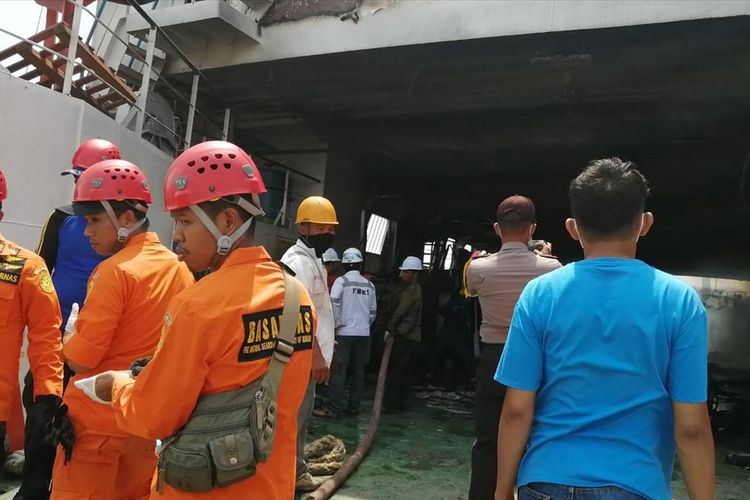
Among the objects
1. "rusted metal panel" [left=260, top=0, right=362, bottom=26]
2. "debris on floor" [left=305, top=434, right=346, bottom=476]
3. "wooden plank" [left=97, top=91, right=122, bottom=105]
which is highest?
"rusted metal panel" [left=260, top=0, right=362, bottom=26]

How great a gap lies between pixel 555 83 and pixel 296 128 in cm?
445

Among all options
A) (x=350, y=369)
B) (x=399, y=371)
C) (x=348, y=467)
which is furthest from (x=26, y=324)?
(x=399, y=371)

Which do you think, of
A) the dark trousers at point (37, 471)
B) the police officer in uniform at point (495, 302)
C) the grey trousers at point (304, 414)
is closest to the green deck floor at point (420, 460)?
the grey trousers at point (304, 414)

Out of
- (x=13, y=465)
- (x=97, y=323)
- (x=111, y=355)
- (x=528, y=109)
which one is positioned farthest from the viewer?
(x=528, y=109)

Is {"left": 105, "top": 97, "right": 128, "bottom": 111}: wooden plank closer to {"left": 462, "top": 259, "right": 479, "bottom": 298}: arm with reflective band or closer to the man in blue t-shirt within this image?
{"left": 462, "top": 259, "right": 479, "bottom": 298}: arm with reflective band

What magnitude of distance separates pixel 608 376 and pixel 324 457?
3.37 metres

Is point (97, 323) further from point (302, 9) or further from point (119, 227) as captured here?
point (302, 9)

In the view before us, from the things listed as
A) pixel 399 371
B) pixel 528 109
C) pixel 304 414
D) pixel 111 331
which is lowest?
pixel 399 371

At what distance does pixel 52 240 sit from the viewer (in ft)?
10.6

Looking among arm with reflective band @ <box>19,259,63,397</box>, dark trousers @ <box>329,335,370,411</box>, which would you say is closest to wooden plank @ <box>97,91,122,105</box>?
dark trousers @ <box>329,335,370,411</box>

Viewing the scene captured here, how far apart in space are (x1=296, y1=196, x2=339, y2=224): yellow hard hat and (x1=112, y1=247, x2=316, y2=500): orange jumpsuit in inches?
87.7

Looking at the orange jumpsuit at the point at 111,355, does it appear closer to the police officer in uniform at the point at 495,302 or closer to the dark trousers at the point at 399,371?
the police officer in uniform at the point at 495,302

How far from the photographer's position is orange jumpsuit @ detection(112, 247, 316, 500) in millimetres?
1421

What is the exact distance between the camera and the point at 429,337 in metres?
12.7
